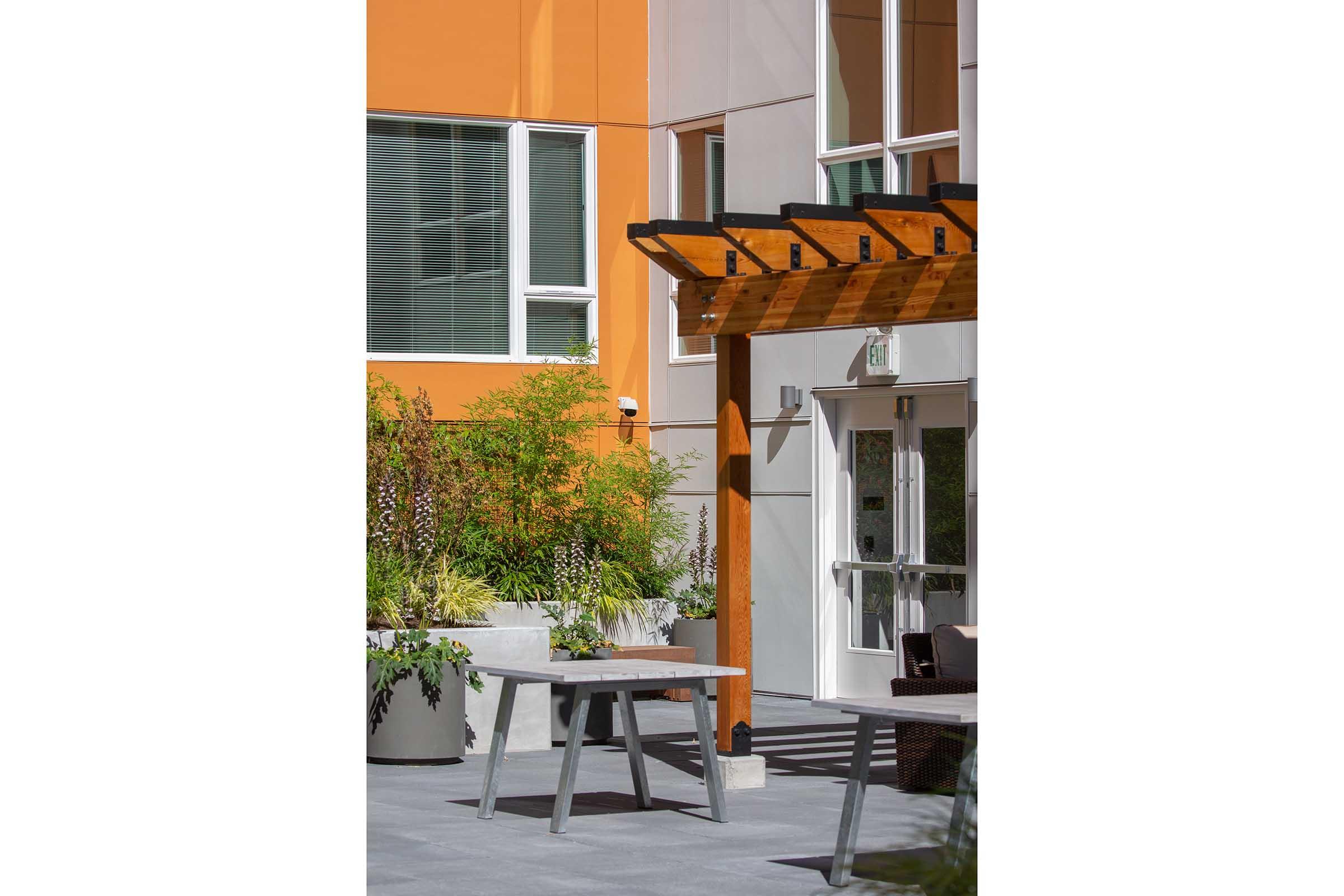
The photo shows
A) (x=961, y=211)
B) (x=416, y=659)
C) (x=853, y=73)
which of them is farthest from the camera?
(x=853, y=73)

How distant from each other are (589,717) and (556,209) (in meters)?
5.21

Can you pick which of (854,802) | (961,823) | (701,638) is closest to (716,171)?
(701,638)

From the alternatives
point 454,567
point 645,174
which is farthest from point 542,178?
point 454,567

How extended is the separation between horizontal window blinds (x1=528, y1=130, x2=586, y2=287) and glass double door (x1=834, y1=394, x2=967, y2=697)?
2.68m

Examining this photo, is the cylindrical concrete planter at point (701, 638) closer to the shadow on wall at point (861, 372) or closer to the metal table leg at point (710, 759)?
the shadow on wall at point (861, 372)

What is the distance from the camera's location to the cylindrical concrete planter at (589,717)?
32.4ft

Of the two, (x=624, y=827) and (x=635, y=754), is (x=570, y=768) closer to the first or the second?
(x=624, y=827)

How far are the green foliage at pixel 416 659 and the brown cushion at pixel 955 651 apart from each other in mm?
2479

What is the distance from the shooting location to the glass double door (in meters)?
11.9

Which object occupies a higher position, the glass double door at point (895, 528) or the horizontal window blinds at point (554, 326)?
the horizontal window blinds at point (554, 326)

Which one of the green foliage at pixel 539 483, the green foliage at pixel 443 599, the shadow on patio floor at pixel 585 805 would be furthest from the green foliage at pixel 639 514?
the shadow on patio floor at pixel 585 805

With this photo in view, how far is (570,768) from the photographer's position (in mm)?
7066
